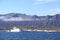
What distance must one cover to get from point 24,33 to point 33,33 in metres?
2.66

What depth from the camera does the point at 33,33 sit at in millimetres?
31344

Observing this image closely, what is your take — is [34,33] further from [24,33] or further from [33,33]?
[24,33]

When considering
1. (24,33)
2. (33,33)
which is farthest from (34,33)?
(24,33)

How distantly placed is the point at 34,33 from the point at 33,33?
15 cm

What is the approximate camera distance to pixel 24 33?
29.0m

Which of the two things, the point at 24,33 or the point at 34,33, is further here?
the point at 34,33

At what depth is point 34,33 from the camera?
3141 cm

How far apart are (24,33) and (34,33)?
2780mm

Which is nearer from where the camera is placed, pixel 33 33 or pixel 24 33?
pixel 24 33
